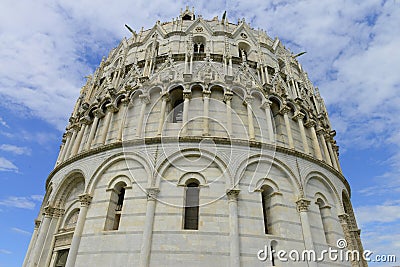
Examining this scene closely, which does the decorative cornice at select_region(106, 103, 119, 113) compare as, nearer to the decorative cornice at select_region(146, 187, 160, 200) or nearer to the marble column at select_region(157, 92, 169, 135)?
the marble column at select_region(157, 92, 169, 135)

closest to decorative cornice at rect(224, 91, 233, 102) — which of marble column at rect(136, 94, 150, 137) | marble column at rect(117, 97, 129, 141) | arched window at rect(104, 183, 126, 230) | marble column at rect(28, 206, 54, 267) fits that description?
marble column at rect(136, 94, 150, 137)

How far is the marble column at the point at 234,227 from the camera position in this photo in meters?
10.1

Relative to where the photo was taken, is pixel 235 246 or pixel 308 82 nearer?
pixel 235 246

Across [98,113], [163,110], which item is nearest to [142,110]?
[163,110]

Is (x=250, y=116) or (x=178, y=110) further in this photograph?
(x=178, y=110)

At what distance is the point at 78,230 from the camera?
11656 millimetres

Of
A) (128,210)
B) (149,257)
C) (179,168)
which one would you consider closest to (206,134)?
(179,168)

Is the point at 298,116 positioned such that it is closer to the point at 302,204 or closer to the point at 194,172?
the point at 302,204

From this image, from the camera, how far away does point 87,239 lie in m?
11.4

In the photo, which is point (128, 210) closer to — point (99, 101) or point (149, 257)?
point (149, 257)

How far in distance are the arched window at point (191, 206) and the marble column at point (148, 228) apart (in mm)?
1336

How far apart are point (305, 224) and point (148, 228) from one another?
6642mm

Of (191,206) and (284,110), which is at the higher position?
(284,110)

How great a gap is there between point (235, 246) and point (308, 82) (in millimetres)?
15348
